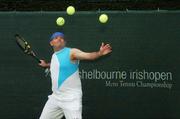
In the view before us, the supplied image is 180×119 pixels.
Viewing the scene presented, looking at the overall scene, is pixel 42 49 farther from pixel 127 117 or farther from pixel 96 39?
pixel 127 117

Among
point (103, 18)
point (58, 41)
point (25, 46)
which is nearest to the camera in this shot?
point (58, 41)

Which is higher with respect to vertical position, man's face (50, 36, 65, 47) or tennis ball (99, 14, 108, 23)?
tennis ball (99, 14, 108, 23)

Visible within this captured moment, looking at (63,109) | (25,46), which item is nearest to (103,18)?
(25,46)

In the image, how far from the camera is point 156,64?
796 centimetres

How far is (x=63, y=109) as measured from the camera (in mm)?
6582

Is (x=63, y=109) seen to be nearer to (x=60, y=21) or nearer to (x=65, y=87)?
(x=65, y=87)

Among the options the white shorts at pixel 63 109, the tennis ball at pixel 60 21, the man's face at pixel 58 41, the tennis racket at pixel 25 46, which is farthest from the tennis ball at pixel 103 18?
the white shorts at pixel 63 109

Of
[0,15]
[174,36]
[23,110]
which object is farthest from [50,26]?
[174,36]

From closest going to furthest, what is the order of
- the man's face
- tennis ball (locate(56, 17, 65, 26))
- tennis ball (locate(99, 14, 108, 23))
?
the man's face → tennis ball (locate(99, 14, 108, 23)) → tennis ball (locate(56, 17, 65, 26))

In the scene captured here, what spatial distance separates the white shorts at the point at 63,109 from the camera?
254 inches

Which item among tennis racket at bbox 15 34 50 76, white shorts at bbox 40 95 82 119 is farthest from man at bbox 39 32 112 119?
tennis racket at bbox 15 34 50 76

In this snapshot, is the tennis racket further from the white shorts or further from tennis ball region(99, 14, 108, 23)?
the white shorts

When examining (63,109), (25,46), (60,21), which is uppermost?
(60,21)

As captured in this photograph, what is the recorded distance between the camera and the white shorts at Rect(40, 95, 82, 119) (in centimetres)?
645
